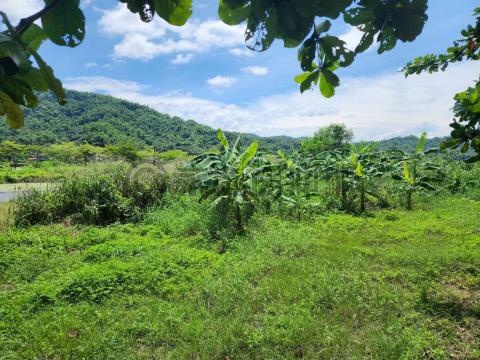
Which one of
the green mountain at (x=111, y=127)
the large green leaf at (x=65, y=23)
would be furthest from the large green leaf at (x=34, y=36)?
the green mountain at (x=111, y=127)

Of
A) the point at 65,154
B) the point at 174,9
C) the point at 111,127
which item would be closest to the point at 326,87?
the point at 174,9

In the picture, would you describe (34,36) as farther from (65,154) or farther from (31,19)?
(65,154)

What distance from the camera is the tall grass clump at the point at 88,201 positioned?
7.98 meters

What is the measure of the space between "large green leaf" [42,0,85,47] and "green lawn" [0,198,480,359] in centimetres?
294

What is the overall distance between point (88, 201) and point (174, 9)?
27.7 feet

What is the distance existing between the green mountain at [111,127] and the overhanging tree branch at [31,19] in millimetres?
54266

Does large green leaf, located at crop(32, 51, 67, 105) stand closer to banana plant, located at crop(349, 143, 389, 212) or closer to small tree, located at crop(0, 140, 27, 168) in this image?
banana plant, located at crop(349, 143, 389, 212)

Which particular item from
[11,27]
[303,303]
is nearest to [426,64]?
[303,303]

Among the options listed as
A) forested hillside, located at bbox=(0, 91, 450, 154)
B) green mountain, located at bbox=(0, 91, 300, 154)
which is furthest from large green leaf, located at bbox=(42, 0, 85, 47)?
green mountain, located at bbox=(0, 91, 300, 154)

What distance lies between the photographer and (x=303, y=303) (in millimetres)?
3904

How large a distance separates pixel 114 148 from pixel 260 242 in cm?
3825

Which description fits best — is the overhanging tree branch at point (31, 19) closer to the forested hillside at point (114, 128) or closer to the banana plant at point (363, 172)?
the banana plant at point (363, 172)

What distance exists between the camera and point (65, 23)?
0.75 meters

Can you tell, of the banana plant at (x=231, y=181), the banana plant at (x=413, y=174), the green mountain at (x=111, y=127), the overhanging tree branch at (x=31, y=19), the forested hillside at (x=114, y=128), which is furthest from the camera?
the green mountain at (x=111, y=127)
